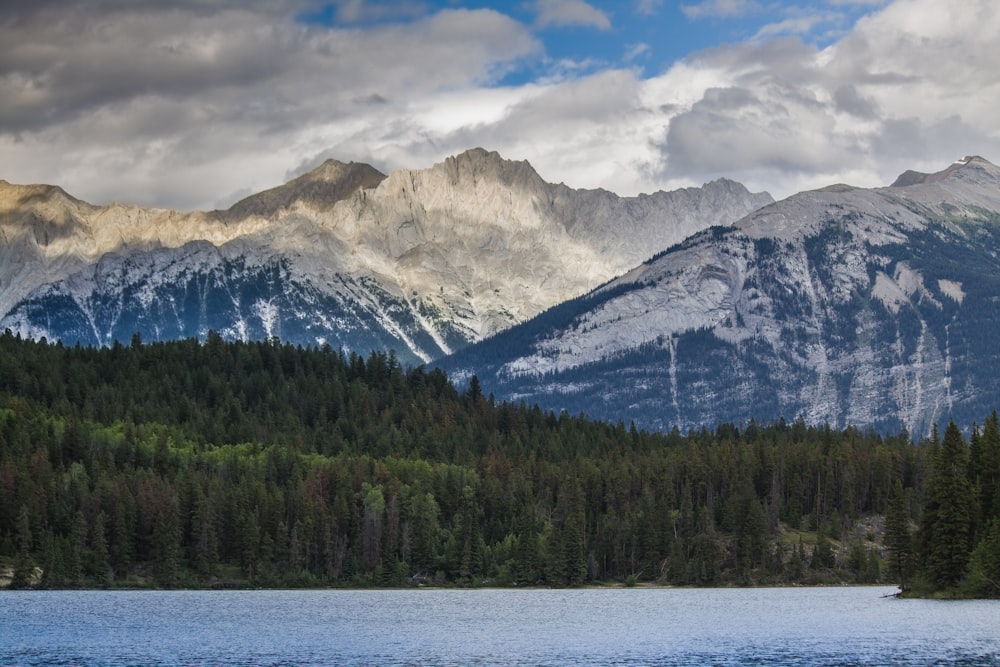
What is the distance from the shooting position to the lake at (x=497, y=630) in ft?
389

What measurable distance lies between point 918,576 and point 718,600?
26129 millimetres

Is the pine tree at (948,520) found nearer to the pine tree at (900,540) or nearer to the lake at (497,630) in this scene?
the lake at (497,630)

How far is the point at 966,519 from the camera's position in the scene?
159750 mm

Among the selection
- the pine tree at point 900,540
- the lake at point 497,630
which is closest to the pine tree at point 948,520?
the lake at point 497,630

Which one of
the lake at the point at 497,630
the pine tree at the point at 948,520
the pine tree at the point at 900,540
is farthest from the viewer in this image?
the pine tree at the point at 900,540

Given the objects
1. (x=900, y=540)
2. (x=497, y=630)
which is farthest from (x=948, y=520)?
(x=497, y=630)

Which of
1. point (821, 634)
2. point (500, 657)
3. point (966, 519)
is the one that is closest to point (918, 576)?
point (966, 519)

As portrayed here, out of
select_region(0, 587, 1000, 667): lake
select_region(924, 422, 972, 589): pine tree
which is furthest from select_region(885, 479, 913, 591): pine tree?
select_region(924, 422, 972, 589): pine tree

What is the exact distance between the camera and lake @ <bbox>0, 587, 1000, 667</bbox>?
119 meters

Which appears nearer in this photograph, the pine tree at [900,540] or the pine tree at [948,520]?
the pine tree at [948,520]

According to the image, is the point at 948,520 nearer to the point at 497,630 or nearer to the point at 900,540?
the point at 900,540

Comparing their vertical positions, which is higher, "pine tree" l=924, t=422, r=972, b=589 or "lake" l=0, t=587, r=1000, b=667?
"pine tree" l=924, t=422, r=972, b=589

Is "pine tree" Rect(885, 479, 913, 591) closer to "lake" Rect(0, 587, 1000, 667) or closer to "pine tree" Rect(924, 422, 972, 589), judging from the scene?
"lake" Rect(0, 587, 1000, 667)

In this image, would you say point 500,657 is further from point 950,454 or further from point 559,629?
point 950,454
